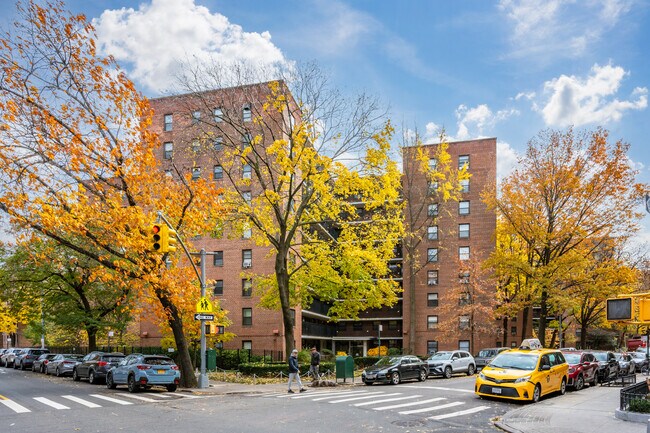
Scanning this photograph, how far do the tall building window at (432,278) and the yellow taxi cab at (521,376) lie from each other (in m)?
35.5

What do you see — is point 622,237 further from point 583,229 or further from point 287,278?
point 287,278

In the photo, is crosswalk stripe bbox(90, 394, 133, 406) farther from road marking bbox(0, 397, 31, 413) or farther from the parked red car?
the parked red car

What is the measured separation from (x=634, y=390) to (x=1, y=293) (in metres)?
37.8

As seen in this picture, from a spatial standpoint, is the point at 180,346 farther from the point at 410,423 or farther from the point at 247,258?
the point at 247,258

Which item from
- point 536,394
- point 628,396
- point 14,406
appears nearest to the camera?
point 628,396

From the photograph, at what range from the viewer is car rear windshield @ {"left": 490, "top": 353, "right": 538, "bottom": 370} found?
19047 mm

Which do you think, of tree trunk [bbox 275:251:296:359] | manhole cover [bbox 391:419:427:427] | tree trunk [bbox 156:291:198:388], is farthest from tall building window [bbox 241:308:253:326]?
manhole cover [bbox 391:419:427:427]

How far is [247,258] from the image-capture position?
5025 cm

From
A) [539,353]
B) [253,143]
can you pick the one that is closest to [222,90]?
[253,143]

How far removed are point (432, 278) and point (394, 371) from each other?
30359mm

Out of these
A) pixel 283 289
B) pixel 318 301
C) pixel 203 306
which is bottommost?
pixel 318 301

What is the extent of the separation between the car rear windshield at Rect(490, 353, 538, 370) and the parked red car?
4351mm

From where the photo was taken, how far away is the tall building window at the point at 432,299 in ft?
184

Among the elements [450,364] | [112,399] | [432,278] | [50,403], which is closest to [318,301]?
[432,278]
